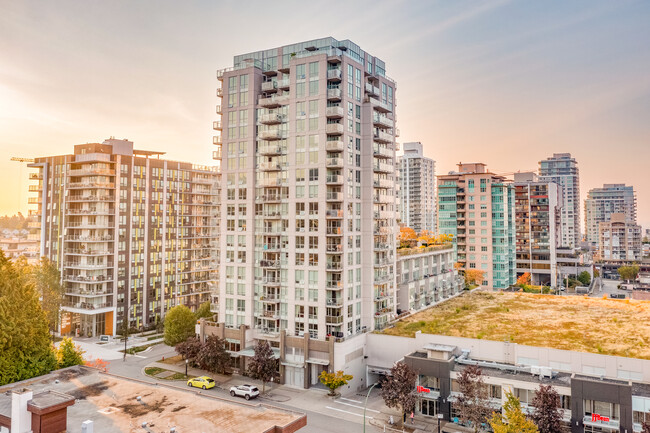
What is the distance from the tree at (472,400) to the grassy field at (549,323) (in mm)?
11465

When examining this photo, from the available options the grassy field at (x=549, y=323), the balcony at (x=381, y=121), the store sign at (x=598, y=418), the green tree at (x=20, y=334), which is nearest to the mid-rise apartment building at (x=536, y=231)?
the grassy field at (x=549, y=323)

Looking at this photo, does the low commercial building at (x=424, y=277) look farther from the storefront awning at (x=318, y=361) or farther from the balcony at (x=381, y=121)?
the storefront awning at (x=318, y=361)

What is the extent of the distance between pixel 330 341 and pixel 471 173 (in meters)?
90.4

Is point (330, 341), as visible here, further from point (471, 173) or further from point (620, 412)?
point (471, 173)

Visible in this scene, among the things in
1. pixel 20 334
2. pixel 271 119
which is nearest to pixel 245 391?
pixel 20 334

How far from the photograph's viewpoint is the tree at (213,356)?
61875 millimetres

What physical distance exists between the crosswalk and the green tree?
31755 millimetres

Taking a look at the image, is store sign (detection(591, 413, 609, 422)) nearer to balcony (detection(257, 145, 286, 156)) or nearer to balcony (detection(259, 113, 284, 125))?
balcony (detection(257, 145, 286, 156))

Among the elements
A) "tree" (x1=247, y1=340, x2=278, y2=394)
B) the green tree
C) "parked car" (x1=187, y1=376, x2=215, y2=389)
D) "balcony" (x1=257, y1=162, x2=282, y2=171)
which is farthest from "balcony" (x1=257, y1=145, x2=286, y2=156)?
the green tree

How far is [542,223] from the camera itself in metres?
159

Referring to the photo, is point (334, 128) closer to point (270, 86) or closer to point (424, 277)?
point (270, 86)

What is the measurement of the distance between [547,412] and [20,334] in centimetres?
5099

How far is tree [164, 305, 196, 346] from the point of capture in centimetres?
7519

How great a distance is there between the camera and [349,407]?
5431 centimetres
